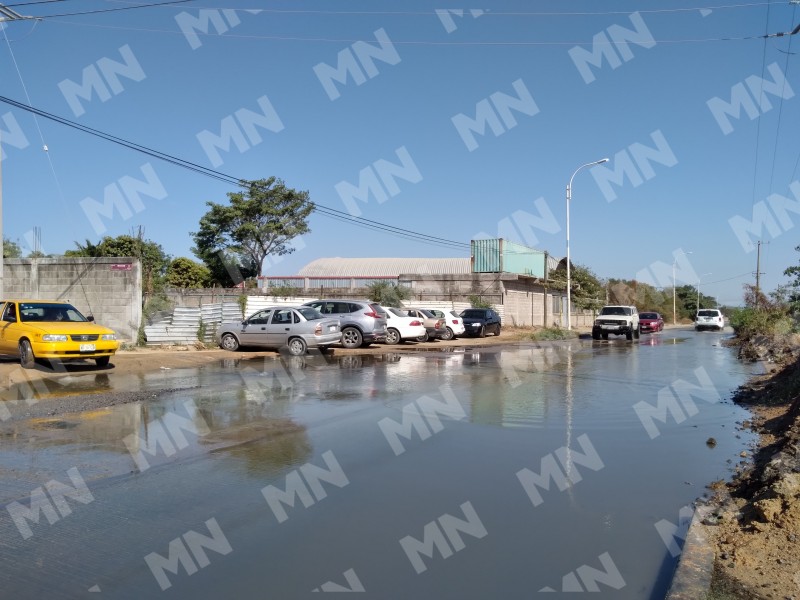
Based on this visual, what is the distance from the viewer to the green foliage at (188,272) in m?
48.4

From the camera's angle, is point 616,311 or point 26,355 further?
point 616,311

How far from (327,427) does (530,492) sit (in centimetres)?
344

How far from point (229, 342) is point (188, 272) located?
98.7 feet

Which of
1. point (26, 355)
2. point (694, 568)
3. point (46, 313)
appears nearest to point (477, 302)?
point (46, 313)

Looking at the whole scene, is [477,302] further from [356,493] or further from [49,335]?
[356,493]

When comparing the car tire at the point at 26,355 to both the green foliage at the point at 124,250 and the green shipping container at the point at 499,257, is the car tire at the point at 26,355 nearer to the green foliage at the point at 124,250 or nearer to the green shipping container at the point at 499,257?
the green foliage at the point at 124,250

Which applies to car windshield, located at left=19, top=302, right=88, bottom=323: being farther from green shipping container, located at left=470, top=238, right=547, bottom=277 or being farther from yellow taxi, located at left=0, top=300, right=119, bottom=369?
green shipping container, located at left=470, top=238, right=547, bottom=277

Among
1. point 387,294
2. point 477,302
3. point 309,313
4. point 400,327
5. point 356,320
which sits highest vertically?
point 387,294

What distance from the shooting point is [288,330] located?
19875 mm

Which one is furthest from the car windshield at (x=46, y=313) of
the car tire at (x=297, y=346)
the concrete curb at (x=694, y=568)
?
the concrete curb at (x=694, y=568)

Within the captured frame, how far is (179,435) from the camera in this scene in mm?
8078

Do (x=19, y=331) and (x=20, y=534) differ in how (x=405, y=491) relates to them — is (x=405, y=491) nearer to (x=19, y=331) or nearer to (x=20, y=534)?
(x=20, y=534)

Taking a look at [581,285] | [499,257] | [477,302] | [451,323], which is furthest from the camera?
[581,285]

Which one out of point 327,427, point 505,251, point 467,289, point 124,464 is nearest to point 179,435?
point 124,464
